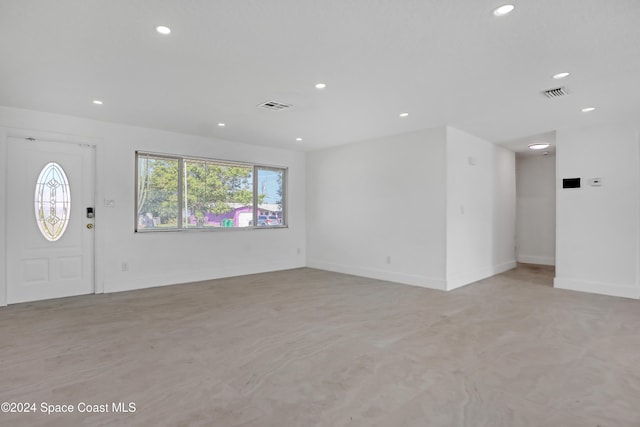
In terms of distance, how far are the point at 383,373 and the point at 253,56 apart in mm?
2666

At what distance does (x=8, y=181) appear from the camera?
4305mm

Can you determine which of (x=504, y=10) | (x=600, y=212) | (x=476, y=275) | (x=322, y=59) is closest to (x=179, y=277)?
(x=322, y=59)

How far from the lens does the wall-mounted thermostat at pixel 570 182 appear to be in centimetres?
513

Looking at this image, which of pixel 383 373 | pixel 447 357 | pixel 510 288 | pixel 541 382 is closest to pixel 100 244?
pixel 383 373

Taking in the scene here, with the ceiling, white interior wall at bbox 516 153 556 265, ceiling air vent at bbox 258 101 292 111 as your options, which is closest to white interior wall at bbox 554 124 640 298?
the ceiling

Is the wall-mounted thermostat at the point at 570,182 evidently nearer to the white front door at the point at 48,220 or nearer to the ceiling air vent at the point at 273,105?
the ceiling air vent at the point at 273,105

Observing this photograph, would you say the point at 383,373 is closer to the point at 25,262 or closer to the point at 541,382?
the point at 541,382

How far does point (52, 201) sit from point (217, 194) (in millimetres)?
2347

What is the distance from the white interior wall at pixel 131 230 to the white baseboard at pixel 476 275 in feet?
11.2

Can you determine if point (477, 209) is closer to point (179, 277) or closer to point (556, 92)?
point (556, 92)

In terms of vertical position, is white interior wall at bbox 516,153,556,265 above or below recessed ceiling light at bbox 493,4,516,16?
below

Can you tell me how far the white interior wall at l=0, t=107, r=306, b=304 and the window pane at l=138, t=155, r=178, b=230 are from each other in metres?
0.16

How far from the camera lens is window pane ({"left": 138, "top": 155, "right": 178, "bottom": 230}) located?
534cm

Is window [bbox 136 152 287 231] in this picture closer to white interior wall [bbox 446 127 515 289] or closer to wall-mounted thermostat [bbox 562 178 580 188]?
white interior wall [bbox 446 127 515 289]
